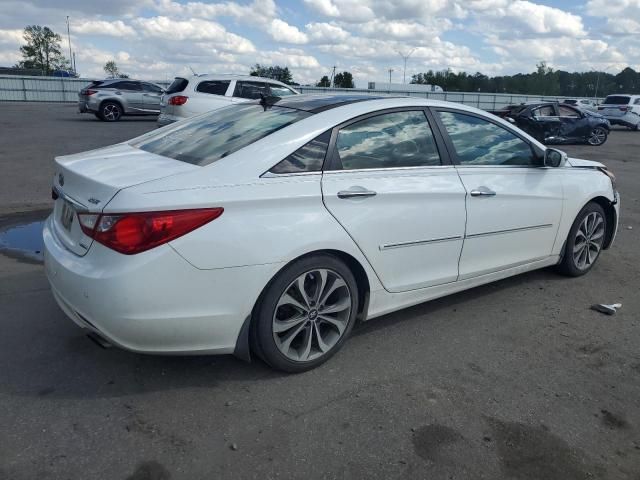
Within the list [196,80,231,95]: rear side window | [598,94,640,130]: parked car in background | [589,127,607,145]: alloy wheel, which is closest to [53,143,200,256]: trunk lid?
[196,80,231,95]: rear side window

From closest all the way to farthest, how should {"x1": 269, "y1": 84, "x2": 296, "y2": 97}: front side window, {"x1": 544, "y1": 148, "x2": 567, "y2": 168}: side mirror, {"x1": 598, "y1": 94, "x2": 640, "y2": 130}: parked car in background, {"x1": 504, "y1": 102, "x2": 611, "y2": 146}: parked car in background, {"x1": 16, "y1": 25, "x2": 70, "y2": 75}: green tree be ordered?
{"x1": 544, "y1": 148, "x2": 567, "y2": 168}: side mirror < {"x1": 269, "y1": 84, "x2": 296, "y2": 97}: front side window < {"x1": 504, "y1": 102, "x2": 611, "y2": 146}: parked car in background < {"x1": 598, "y1": 94, "x2": 640, "y2": 130}: parked car in background < {"x1": 16, "y1": 25, "x2": 70, "y2": 75}: green tree

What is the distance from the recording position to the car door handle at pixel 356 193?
3.35m

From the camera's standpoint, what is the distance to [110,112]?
21.5 m

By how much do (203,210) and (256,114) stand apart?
4.11 feet

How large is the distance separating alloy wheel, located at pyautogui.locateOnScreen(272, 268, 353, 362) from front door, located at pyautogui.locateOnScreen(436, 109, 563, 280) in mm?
1114

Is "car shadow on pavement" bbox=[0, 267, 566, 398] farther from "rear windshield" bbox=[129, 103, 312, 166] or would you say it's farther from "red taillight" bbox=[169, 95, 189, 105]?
"red taillight" bbox=[169, 95, 189, 105]

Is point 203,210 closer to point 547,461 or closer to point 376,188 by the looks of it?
point 376,188

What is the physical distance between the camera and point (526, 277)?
5.29 m

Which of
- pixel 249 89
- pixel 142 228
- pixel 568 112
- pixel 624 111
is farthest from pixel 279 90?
pixel 624 111

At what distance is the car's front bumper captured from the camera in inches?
110

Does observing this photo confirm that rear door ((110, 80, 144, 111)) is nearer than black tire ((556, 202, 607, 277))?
No

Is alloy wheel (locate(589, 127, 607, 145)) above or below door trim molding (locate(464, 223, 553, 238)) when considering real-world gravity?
below

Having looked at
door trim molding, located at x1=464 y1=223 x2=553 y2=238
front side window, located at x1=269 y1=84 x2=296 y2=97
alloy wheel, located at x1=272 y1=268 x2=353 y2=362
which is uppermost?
front side window, located at x1=269 y1=84 x2=296 y2=97

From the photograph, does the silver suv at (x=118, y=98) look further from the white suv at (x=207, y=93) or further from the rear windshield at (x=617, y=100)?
the rear windshield at (x=617, y=100)
